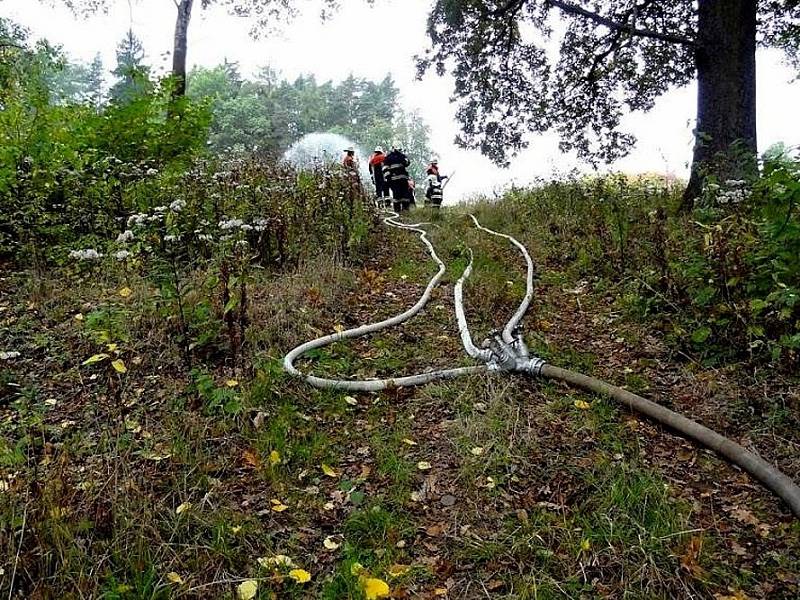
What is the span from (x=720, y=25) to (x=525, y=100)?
11.3 feet

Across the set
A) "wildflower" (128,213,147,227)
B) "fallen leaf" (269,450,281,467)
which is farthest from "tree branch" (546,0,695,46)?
"fallen leaf" (269,450,281,467)

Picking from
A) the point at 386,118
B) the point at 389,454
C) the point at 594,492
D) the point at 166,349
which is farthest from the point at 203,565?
the point at 386,118

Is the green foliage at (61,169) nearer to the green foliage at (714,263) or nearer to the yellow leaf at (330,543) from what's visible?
the yellow leaf at (330,543)

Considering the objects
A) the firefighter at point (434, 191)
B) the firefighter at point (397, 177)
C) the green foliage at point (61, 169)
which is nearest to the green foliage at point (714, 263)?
the green foliage at point (61, 169)

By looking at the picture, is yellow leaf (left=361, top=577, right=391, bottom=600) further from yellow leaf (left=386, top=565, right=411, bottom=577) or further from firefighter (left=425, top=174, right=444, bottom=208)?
firefighter (left=425, top=174, right=444, bottom=208)

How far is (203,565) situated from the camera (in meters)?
1.89

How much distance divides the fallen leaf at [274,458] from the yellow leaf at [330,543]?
19.7 inches

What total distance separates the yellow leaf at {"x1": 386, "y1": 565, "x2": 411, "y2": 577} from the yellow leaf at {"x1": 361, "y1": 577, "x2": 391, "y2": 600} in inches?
2.9

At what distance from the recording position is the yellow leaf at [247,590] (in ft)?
5.87

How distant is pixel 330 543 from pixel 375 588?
0.33 meters

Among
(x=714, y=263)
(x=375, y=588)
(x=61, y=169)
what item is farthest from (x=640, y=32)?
(x=375, y=588)

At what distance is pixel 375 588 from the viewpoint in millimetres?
1825

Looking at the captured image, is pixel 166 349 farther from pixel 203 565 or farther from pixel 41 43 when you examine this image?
pixel 41 43

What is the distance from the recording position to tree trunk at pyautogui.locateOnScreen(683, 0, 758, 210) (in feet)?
20.5
